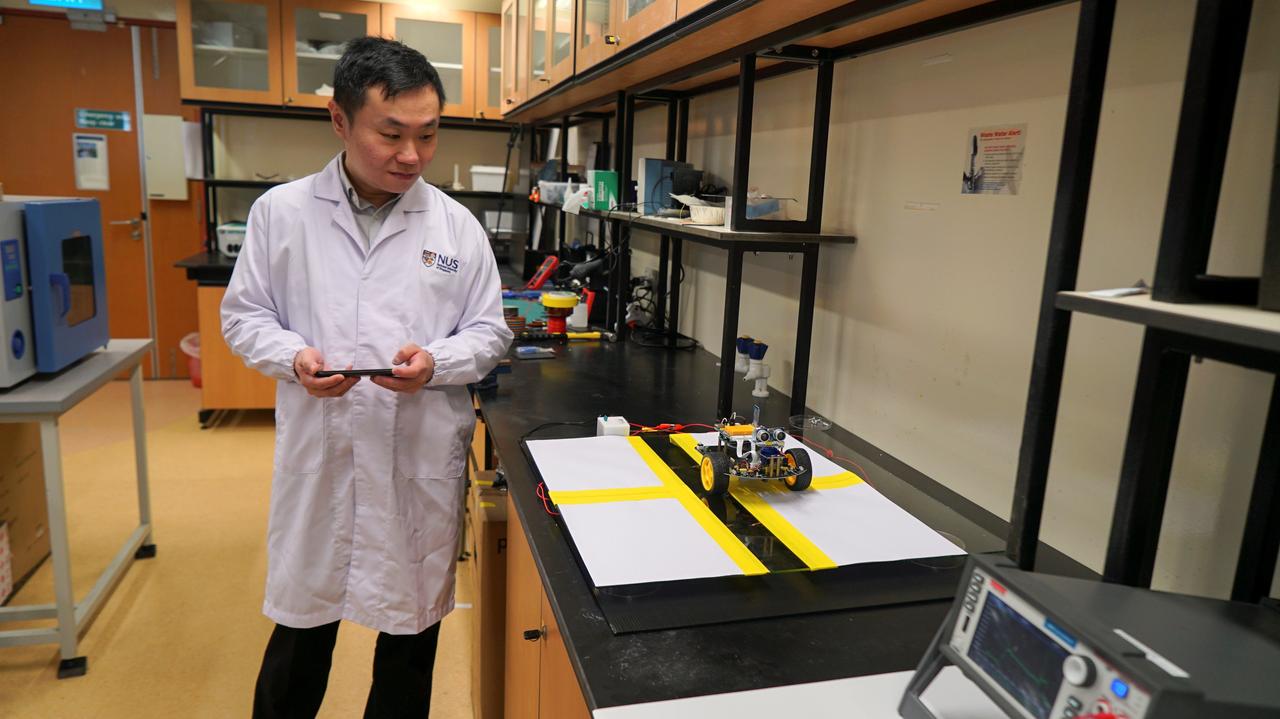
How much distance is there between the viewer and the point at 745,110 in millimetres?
1738

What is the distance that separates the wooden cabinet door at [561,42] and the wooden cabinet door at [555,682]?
1917 mm

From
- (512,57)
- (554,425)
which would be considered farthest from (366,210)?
(512,57)

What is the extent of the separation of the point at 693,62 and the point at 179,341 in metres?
4.62

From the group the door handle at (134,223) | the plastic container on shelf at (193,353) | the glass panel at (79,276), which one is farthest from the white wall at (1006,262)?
the door handle at (134,223)

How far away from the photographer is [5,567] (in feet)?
8.07

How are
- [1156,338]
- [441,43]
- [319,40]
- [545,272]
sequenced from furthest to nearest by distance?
[441,43] < [319,40] < [545,272] < [1156,338]

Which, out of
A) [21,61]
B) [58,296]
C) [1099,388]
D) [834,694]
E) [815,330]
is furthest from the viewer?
[21,61]

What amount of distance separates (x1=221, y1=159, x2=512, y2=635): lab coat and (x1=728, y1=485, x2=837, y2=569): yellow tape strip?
0.58m

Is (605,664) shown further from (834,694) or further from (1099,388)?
(1099,388)

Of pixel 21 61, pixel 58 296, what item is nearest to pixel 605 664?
pixel 58 296

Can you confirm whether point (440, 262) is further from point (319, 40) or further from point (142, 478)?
point (319, 40)

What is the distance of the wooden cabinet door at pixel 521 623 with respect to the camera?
126cm

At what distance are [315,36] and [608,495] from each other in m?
4.27

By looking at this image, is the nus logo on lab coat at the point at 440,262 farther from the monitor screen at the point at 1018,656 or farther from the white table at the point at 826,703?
the monitor screen at the point at 1018,656
